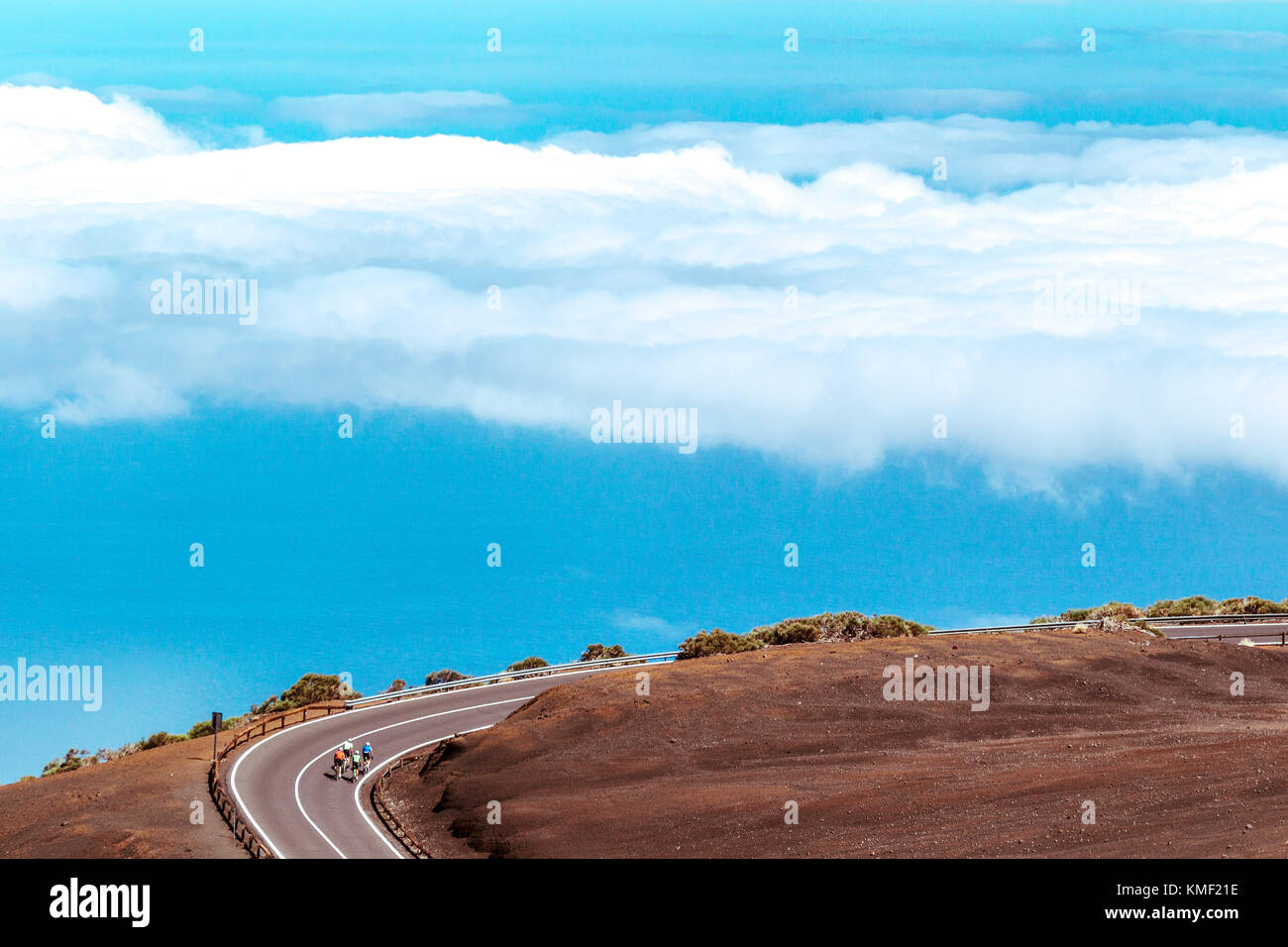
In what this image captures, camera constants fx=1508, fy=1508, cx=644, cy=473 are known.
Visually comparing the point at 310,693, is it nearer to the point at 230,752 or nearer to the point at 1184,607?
the point at 230,752

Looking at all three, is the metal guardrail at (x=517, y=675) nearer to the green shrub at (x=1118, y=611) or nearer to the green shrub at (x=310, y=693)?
the green shrub at (x=310, y=693)

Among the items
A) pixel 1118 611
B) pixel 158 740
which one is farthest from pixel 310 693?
pixel 1118 611

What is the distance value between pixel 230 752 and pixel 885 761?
2536 centimetres

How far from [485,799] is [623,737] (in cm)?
627

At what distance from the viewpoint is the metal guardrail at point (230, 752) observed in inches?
1817

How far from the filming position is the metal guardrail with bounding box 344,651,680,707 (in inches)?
2635

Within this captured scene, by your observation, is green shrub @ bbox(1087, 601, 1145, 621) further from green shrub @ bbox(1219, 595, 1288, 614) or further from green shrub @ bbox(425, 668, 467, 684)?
green shrub @ bbox(425, 668, 467, 684)

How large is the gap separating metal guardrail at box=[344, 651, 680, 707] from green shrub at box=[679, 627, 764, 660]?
0.66 m

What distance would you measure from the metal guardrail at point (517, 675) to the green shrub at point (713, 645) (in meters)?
0.66

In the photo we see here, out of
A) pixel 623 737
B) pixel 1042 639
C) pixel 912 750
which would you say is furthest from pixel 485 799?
pixel 1042 639

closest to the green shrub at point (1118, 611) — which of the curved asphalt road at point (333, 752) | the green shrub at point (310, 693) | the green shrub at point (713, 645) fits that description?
the curved asphalt road at point (333, 752)

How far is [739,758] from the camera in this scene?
51.7m

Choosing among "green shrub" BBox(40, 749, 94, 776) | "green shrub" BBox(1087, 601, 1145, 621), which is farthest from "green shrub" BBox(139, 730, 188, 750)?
"green shrub" BBox(1087, 601, 1145, 621)
